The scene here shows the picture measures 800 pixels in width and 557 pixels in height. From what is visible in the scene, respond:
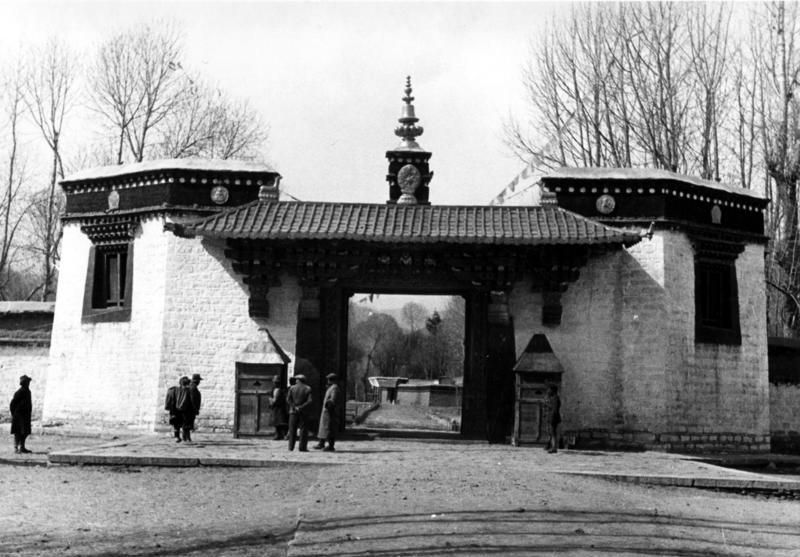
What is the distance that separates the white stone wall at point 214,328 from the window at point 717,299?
7327 mm

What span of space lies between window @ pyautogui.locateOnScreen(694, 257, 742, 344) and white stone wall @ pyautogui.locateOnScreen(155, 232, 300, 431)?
24.0 ft

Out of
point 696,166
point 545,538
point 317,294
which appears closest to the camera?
point 545,538

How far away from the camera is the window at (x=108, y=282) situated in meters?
19.5

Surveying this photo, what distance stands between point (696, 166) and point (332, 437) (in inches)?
634

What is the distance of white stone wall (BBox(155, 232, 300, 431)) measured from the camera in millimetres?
18484

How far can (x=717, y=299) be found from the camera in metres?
19.4

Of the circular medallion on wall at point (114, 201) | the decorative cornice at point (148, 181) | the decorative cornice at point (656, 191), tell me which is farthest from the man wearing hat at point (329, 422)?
the circular medallion on wall at point (114, 201)

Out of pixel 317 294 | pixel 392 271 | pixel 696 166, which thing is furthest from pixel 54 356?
pixel 696 166

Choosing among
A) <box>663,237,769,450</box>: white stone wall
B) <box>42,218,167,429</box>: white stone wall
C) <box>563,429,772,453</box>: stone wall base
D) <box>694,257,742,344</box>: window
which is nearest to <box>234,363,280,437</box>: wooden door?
<box>42,218,167,429</box>: white stone wall

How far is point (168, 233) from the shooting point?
18.9 meters

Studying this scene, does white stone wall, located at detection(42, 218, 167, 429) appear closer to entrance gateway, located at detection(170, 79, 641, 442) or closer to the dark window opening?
the dark window opening

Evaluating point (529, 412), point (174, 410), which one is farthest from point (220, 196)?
point (529, 412)

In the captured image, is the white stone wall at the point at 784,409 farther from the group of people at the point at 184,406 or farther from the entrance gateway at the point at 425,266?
the group of people at the point at 184,406

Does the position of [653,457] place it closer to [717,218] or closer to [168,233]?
[717,218]
